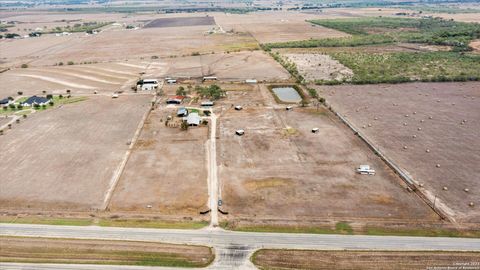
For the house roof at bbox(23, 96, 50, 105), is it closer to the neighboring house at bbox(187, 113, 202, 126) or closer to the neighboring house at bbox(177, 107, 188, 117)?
the neighboring house at bbox(177, 107, 188, 117)

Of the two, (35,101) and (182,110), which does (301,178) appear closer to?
(182,110)

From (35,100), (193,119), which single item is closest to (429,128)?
(193,119)

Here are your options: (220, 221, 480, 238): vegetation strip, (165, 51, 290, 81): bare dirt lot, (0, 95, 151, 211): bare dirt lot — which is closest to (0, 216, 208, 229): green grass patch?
(0, 95, 151, 211): bare dirt lot

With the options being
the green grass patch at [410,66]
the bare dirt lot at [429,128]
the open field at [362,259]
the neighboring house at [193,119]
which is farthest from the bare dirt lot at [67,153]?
the green grass patch at [410,66]

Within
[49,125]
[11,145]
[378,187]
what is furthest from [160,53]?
[378,187]

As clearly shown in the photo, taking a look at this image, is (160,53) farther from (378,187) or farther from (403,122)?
(378,187)

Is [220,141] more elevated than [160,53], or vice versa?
[160,53]
